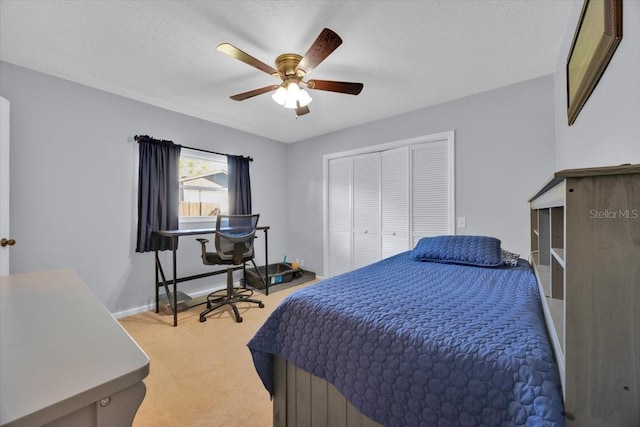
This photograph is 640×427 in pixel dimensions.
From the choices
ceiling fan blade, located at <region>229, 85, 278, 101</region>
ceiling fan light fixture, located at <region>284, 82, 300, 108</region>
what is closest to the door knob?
ceiling fan blade, located at <region>229, 85, 278, 101</region>

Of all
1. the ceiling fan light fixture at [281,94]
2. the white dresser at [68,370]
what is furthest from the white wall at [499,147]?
the white dresser at [68,370]

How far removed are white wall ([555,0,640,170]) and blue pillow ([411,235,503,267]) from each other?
2.42 ft

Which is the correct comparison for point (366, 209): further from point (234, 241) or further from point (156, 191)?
point (156, 191)

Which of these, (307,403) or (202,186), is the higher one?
(202,186)

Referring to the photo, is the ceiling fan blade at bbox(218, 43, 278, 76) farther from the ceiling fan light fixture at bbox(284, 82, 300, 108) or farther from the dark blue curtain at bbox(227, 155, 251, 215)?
the dark blue curtain at bbox(227, 155, 251, 215)

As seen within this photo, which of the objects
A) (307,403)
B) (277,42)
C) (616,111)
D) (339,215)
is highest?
(277,42)

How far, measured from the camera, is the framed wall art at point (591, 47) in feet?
3.31

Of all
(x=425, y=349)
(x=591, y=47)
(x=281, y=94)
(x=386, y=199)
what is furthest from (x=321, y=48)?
(x=386, y=199)

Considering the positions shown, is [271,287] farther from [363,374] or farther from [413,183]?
[363,374]

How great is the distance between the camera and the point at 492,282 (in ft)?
4.96

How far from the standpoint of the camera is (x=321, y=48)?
165 cm

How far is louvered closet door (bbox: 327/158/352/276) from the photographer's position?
3985mm

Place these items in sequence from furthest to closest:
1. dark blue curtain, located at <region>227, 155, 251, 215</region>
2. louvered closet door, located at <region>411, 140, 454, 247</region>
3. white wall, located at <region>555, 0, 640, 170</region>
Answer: dark blue curtain, located at <region>227, 155, 251, 215</region> < louvered closet door, located at <region>411, 140, 454, 247</region> < white wall, located at <region>555, 0, 640, 170</region>

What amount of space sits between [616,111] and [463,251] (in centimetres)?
118
